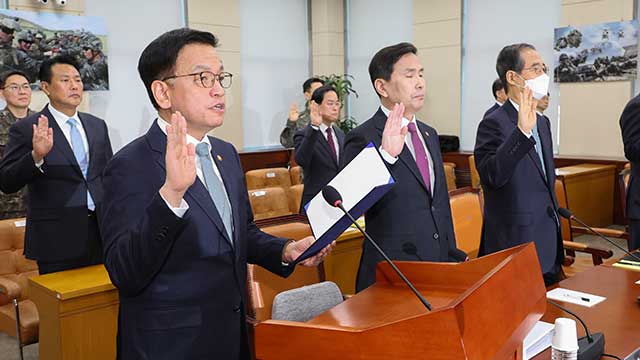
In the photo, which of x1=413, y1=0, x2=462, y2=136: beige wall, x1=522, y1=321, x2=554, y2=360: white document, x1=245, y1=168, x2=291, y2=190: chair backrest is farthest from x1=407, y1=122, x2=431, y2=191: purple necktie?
x1=413, y1=0, x2=462, y2=136: beige wall

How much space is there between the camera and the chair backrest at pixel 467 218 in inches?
128

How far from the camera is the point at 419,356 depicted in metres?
1.01

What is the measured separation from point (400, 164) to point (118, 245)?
1.19 m

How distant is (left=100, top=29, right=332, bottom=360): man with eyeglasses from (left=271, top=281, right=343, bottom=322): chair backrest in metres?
0.30

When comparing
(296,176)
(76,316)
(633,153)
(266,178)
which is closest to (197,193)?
(76,316)

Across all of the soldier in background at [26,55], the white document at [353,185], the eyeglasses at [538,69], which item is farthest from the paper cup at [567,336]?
the soldier in background at [26,55]

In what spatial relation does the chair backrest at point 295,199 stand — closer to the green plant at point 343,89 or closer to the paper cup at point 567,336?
the paper cup at point 567,336

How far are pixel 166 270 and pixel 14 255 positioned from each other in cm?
218

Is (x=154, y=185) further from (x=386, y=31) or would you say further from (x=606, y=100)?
(x=386, y=31)

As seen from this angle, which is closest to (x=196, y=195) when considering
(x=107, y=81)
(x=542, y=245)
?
(x=542, y=245)

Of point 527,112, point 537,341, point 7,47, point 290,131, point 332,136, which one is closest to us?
point 537,341

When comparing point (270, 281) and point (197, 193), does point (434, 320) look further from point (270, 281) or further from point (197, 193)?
point (270, 281)

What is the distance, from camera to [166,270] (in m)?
1.56

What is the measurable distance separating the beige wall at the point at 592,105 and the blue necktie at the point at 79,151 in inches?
240
